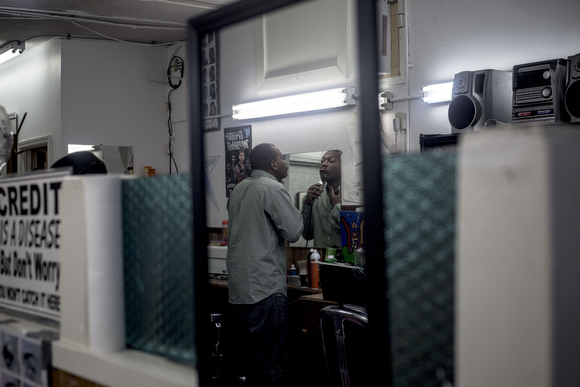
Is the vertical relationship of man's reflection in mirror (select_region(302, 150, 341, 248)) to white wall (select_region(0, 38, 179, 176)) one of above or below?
below

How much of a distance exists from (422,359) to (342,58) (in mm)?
3809

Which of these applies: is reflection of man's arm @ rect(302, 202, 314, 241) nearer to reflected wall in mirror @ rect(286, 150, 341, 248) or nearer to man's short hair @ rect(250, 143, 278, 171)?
reflected wall in mirror @ rect(286, 150, 341, 248)

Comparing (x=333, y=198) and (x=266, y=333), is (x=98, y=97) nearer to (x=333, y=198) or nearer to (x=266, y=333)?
(x=333, y=198)

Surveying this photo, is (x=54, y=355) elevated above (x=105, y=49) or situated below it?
below

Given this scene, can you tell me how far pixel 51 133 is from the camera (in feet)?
19.1

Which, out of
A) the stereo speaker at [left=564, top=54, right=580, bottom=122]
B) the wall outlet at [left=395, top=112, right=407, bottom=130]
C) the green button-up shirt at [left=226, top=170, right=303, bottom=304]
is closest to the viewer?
the stereo speaker at [left=564, top=54, right=580, bottom=122]

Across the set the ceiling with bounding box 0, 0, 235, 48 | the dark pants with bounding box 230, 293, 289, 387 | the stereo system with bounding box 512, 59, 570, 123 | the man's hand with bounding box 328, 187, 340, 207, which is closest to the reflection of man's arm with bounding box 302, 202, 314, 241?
the man's hand with bounding box 328, 187, 340, 207

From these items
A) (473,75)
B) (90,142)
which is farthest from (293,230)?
(90,142)

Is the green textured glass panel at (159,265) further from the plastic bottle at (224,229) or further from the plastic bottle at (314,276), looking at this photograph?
the plastic bottle at (224,229)

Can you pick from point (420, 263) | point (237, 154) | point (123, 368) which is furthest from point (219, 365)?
point (420, 263)

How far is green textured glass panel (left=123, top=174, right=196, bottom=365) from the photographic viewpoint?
1464mm

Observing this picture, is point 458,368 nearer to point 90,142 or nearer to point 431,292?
point 431,292

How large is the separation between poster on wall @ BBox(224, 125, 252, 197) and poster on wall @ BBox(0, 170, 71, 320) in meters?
3.34

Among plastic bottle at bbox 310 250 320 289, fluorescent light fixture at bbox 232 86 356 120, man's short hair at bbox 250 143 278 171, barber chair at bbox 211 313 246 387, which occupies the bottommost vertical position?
A: barber chair at bbox 211 313 246 387
